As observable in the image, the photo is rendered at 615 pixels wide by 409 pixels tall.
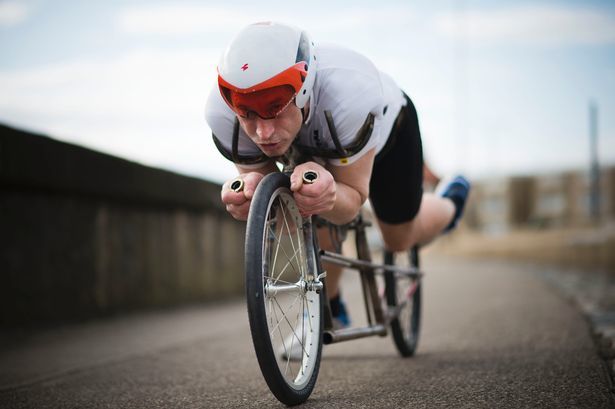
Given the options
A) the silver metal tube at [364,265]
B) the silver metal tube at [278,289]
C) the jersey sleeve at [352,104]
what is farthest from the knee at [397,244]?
the silver metal tube at [278,289]

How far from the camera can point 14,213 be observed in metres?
4.66

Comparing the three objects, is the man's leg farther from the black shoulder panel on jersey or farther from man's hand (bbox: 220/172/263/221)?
man's hand (bbox: 220/172/263/221)

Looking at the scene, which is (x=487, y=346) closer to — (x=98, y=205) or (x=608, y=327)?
(x=608, y=327)

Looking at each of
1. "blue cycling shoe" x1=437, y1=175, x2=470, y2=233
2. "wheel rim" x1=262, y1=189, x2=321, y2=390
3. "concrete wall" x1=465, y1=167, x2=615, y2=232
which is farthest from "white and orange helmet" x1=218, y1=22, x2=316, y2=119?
"concrete wall" x1=465, y1=167, x2=615, y2=232

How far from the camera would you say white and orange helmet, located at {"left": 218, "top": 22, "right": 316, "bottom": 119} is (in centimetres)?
238

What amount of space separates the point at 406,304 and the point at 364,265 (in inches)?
31.5

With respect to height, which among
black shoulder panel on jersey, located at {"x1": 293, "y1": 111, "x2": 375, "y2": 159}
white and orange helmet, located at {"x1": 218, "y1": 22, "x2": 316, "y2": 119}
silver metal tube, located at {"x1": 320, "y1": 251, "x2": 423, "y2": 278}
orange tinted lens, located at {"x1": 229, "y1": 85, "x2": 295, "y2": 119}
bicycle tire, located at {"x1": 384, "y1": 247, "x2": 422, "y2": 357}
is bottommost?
bicycle tire, located at {"x1": 384, "y1": 247, "x2": 422, "y2": 357}

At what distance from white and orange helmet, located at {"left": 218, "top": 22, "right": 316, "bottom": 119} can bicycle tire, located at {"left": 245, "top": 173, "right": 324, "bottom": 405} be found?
29cm

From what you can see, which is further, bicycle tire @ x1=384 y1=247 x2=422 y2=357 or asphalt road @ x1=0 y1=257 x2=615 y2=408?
bicycle tire @ x1=384 y1=247 x2=422 y2=357

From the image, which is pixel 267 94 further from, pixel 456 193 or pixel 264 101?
pixel 456 193

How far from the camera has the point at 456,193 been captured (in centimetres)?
446

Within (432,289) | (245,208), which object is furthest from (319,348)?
(432,289)

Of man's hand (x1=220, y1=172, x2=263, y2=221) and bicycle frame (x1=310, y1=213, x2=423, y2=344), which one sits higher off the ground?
man's hand (x1=220, y1=172, x2=263, y2=221)

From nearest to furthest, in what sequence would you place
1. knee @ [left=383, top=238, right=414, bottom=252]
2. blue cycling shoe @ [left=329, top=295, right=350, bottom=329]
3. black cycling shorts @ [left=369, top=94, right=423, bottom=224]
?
black cycling shorts @ [left=369, top=94, right=423, bottom=224] → blue cycling shoe @ [left=329, top=295, right=350, bottom=329] → knee @ [left=383, top=238, right=414, bottom=252]
